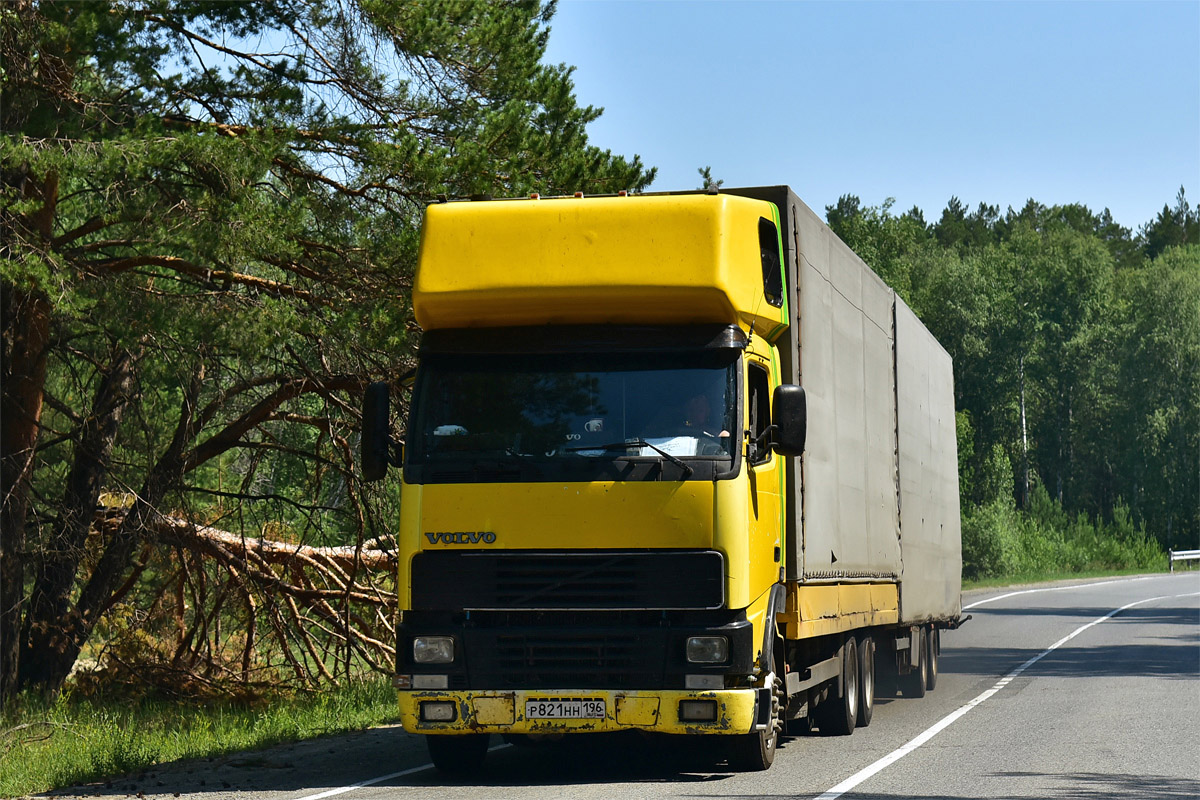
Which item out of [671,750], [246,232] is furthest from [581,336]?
[246,232]

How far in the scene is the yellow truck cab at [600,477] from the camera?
8797mm

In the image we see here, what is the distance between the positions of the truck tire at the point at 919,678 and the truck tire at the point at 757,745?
22.6ft

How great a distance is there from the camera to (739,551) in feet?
28.9

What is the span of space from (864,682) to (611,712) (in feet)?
16.4

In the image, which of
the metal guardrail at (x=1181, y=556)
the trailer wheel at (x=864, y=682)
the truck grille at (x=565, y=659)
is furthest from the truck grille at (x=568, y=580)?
the metal guardrail at (x=1181, y=556)

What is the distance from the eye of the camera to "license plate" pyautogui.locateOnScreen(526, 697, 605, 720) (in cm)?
881

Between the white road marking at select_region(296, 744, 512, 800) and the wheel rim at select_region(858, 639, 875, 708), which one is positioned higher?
the wheel rim at select_region(858, 639, 875, 708)

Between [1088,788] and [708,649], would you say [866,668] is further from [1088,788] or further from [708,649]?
Result: [708,649]

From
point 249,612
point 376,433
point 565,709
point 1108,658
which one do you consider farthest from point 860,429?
point 1108,658

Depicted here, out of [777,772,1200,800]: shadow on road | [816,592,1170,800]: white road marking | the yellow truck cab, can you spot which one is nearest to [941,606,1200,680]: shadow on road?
[816,592,1170,800]: white road marking

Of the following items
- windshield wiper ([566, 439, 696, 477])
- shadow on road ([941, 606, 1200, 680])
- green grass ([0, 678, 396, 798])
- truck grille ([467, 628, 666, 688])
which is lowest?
green grass ([0, 678, 396, 798])

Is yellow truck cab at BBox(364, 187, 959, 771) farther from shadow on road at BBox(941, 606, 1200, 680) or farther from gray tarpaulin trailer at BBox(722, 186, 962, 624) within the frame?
shadow on road at BBox(941, 606, 1200, 680)

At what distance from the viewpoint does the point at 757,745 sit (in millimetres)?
9664

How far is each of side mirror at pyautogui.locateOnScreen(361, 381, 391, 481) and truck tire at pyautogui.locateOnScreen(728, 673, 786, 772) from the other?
9.92ft
